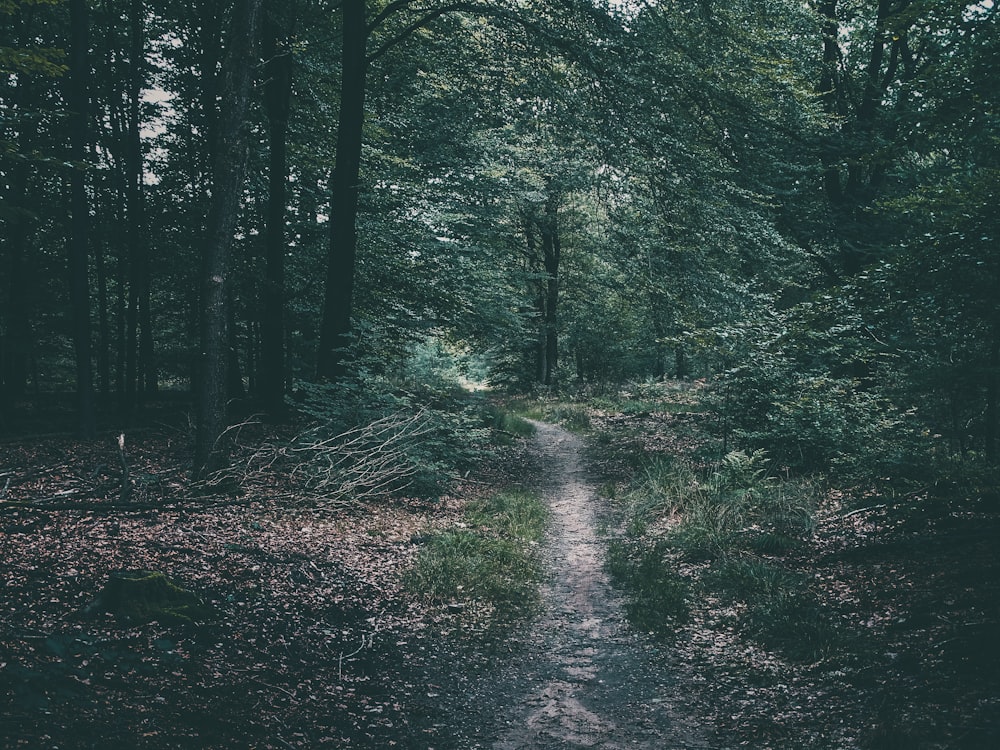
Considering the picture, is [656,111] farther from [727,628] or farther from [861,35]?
[861,35]

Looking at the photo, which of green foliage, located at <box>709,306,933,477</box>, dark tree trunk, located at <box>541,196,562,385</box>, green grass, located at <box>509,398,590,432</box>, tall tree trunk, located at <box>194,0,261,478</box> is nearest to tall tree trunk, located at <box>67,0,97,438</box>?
tall tree trunk, located at <box>194,0,261,478</box>

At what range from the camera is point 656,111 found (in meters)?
9.38

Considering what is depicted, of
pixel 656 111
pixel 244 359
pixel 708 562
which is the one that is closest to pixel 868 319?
pixel 708 562

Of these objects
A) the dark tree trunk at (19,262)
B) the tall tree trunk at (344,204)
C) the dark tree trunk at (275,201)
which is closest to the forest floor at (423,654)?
the tall tree trunk at (344,204)

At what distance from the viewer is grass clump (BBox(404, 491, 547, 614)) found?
646cm

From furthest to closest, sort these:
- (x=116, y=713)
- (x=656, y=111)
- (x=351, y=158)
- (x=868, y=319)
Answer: (x=351, y=158) → (x=656, y=111) → (x=868, y=319) → (x=116, y=713)

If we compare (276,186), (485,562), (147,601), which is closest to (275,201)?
(276,186)

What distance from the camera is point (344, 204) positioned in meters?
11.3

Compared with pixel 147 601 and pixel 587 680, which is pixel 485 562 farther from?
pixel 147 601

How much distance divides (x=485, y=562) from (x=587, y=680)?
7.86 ft

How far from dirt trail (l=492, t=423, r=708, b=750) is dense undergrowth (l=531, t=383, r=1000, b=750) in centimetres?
27

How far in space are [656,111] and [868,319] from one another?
176 inches

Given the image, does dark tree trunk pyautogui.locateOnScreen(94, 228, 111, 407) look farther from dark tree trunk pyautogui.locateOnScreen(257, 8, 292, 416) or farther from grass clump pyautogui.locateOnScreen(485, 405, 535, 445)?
grass clump pyautogui.locateOnScreen(485, 405, 535, 445)

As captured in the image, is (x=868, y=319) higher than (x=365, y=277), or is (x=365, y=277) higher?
(x=365, y=277)
